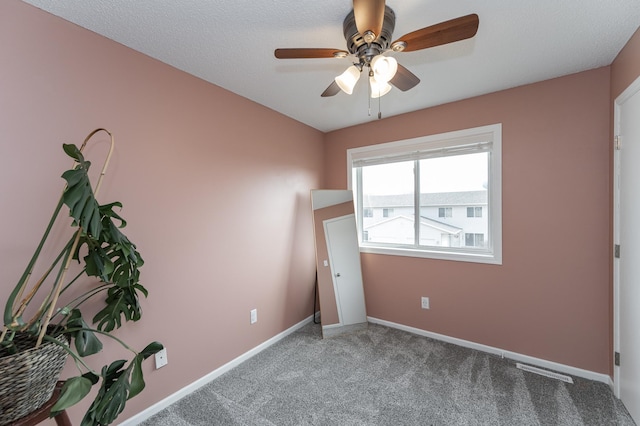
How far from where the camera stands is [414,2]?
1.35 m

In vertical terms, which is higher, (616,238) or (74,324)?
(616,238)

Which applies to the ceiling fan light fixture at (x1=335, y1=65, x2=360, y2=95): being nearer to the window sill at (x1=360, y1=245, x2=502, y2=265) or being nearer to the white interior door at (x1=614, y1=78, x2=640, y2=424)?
the white interior door at (x1=614, y1=78, x2=640, y2=424)

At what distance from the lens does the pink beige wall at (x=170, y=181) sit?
134 cm

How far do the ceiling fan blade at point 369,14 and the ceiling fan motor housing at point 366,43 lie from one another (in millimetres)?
170

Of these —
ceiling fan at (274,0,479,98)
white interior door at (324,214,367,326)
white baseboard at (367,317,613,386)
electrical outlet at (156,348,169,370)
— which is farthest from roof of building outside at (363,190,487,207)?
electrical outlet at (156,348,169,370)

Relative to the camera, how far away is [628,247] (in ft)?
5.72

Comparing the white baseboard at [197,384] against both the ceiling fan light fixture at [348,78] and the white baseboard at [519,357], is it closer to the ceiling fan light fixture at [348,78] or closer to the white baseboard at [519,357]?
the white baseboard at [519,357]

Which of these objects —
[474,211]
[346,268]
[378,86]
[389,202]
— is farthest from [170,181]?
[474,211]

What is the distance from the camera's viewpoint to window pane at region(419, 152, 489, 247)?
2.61m

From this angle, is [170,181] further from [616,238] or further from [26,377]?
[616,238]

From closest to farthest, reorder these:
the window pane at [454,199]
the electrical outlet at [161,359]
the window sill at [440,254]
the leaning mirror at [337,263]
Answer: the electrical outlet at [161,359] → the window sill at [440,254] → the window pane at [454,199] → the leaning mirror at [337,263]

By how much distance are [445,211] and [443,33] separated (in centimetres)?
199

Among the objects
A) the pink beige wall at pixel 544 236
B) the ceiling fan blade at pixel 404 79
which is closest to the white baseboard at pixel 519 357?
the pink beige wall at pixel 544 236

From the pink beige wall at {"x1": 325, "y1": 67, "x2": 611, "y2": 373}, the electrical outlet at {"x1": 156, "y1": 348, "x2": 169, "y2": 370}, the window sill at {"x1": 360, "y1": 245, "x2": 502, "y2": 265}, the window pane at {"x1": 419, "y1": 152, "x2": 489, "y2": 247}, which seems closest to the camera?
the electrical outlet at {"x1": 156, "y1": 348, "x2": 169, "y2": 370}
